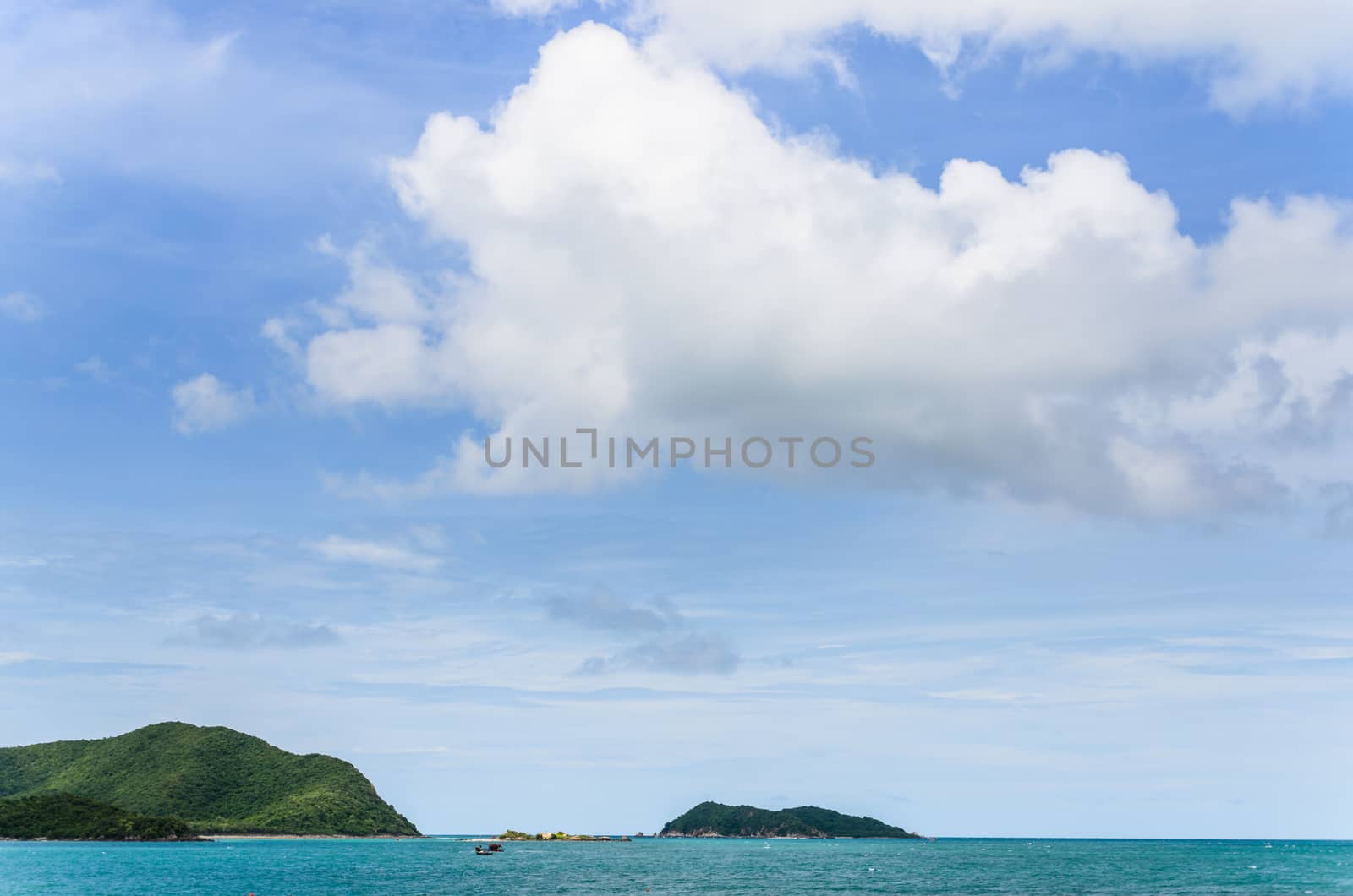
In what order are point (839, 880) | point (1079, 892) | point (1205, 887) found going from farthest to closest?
point (839, 880), point (1205, 887), point (1079, 892)

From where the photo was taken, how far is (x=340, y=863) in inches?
7613

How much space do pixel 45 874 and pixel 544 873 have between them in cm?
7250

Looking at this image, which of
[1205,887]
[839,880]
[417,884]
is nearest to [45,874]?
[417,884]

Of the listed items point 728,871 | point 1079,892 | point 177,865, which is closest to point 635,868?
point 728,871

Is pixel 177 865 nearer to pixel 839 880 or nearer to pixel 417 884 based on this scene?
pixel 417 884

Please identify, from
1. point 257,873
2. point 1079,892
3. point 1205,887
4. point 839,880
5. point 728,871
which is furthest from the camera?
point 728,871

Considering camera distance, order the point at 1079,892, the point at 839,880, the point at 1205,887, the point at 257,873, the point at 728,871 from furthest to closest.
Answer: the point at 728,871 < the point at 257,873 < the point at 839,880 < the point at 1205,887 < the point at 1079,892

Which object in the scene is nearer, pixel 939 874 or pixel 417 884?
pixel 417 884

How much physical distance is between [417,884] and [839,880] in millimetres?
58120

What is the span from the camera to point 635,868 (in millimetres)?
190250

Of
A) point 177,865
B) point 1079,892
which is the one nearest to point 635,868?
point 177,865

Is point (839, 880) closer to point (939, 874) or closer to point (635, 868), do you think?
point (939, 874)

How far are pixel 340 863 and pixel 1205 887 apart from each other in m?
140

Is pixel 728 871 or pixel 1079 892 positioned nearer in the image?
pixel 1079 892
